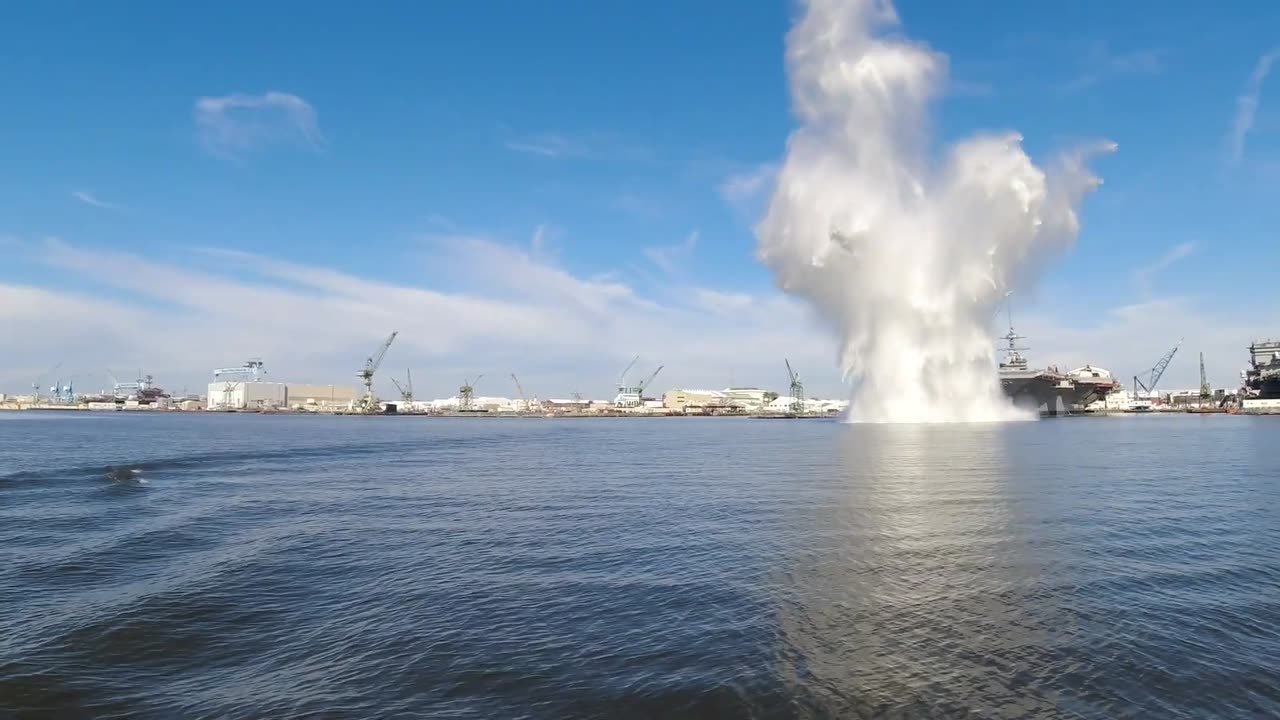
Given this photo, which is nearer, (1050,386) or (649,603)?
(649,603)

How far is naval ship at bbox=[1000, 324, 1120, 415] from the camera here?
14862 cm

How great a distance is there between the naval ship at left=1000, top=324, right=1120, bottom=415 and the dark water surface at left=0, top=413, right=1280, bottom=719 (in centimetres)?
11982

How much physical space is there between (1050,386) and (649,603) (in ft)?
535

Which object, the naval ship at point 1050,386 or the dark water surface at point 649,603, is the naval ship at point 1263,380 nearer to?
the naval ship at point 1050,386

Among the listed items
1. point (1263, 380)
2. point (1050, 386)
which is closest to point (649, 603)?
point (1050, 386)

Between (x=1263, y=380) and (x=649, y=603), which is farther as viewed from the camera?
(x=1263, y=380)

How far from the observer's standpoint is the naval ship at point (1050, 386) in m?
149

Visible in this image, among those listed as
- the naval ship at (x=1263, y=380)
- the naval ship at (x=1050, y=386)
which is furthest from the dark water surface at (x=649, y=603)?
the naval ship at (x=1263, y=380)

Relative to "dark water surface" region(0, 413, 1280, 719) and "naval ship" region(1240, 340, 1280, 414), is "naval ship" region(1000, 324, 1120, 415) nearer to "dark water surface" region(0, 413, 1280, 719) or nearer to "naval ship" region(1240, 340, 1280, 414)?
"naval ship" region(1240, 340, 1280, 414)

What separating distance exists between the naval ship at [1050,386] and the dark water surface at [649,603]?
119819 millimetres

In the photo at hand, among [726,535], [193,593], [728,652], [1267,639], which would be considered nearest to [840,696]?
[728,652]

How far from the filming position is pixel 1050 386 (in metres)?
155

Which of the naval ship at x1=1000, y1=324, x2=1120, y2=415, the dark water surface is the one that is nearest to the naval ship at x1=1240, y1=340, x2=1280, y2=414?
the naval ship at x1=1000, y1=324, x2=1120, y2=415

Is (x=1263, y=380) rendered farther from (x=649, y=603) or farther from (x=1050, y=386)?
(x=649, y=603)
